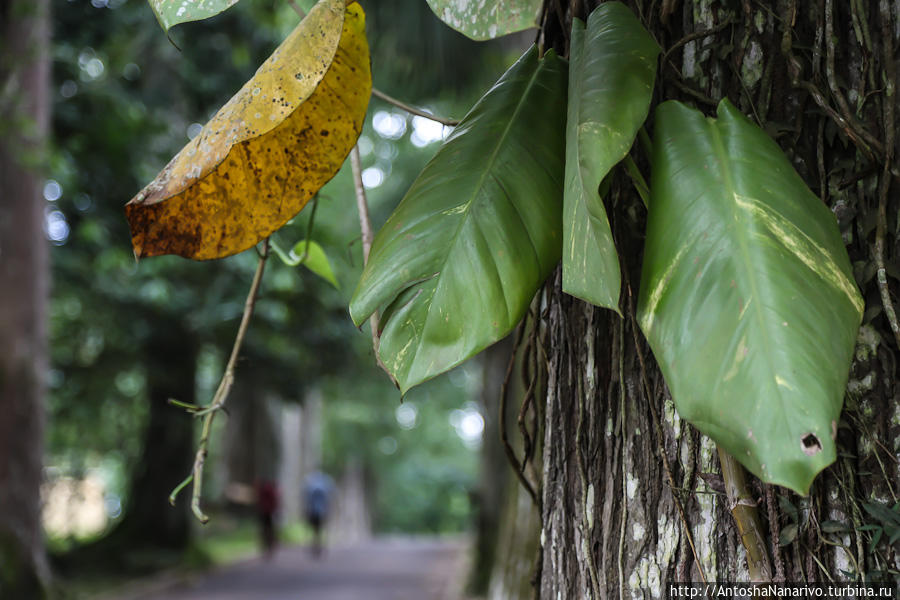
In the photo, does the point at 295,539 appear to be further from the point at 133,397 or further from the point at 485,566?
the point at 485,566

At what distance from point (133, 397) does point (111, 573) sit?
376cm

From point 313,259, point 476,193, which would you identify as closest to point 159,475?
point 313,259

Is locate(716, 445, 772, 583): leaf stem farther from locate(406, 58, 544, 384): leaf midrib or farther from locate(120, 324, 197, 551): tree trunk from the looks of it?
locate(120, 324, 197, 551): tree trunk

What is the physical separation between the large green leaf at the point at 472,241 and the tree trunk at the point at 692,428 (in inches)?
6.8

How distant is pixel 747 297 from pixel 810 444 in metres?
0.17

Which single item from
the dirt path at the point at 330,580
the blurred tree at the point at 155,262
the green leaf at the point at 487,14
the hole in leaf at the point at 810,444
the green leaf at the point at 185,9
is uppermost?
the blurred tree at the point at 155,262

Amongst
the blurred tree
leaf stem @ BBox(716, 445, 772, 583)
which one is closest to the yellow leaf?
leaf stem @ BBox(716, 445, 772, 583)

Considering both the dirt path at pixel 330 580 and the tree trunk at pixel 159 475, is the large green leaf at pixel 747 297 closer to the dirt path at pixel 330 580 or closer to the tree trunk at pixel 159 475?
the dirt path at pixel 330 580

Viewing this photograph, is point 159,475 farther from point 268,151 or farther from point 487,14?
point 487,14

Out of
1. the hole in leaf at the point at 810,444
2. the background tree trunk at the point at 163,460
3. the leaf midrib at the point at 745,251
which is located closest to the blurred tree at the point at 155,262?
the background tree trunk at the point at 163,460

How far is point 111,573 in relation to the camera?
11.0 meters

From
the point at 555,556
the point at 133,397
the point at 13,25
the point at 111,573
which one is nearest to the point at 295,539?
the point at 133,397

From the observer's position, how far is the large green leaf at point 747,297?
0.83m

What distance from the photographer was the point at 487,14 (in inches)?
53.6
